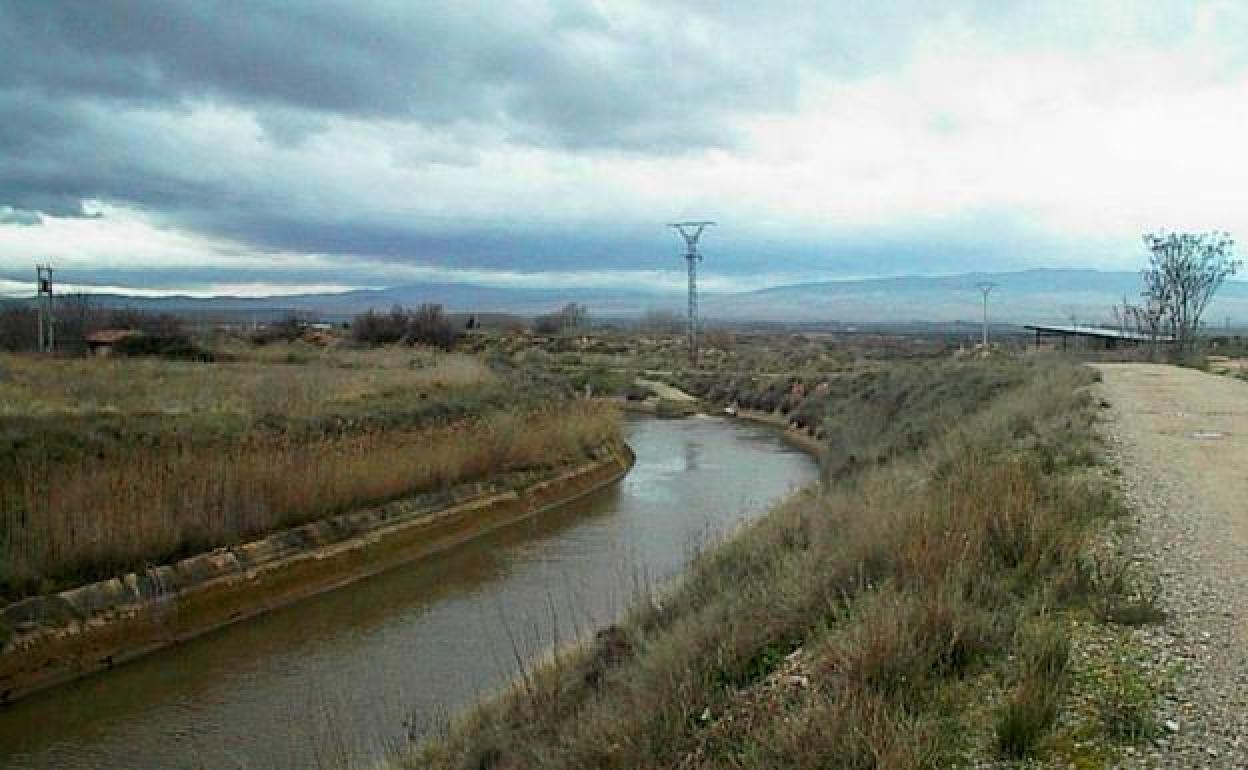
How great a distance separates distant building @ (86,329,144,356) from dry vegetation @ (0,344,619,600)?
12480mm

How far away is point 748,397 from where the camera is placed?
5197 cm

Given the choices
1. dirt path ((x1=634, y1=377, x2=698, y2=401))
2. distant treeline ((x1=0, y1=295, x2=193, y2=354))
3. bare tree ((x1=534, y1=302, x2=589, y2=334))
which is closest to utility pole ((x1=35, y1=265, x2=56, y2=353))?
distant treeline ((x1=0, y1=295, x2=193, y2=354))

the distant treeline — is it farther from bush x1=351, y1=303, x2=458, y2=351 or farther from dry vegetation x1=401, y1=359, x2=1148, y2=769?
dry vegetation x1=401, y1=359, x2=1148, y2=769

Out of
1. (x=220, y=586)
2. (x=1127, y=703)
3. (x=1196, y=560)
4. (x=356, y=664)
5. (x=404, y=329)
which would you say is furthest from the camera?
(x=404, y=329)

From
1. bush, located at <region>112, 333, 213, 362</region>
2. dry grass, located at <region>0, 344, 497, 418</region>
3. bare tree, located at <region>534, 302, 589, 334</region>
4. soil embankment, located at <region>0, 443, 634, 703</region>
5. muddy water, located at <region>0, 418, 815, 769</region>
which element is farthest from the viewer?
bare tree, located at <region>534, 302, 589, 334</region>

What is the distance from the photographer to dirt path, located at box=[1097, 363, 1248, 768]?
183 inches

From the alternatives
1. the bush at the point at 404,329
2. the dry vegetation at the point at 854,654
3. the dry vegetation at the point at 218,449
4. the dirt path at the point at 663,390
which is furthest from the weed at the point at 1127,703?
the bush at the point at 404,329

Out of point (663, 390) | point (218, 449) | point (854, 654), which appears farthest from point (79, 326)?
point (854, 654)

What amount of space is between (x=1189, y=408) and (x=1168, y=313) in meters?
23.6

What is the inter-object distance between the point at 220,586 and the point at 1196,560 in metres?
12.5

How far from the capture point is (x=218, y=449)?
17.8 meters

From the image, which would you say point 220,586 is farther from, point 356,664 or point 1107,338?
point 1107,338

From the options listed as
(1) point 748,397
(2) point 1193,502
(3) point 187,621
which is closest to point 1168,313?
(1) point 748,397

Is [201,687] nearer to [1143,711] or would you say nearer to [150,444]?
[150,444]
